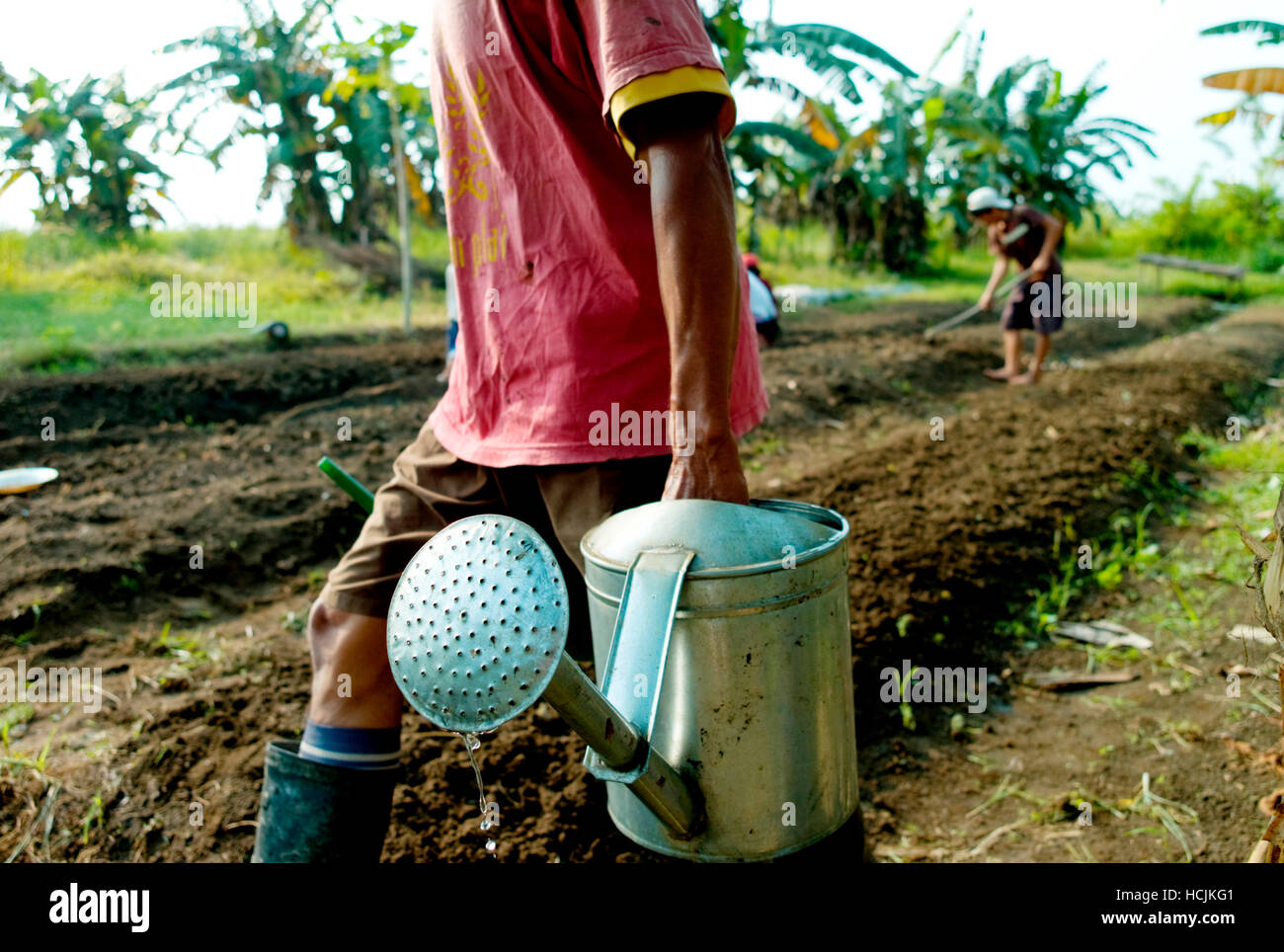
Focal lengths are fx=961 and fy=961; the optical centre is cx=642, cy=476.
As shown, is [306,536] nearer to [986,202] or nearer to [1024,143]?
[986,202]

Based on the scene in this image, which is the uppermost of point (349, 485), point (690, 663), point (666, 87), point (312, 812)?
point (666, 87)

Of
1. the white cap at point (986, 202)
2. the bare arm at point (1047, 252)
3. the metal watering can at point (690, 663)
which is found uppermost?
the white cap at point (986, 202)

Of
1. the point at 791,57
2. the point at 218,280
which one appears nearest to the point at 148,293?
the point at 218,280

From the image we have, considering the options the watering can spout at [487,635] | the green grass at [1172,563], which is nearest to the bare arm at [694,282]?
the watering can spout at [487,635]

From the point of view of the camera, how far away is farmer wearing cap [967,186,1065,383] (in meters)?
7.11

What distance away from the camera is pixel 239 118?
11.7 metres

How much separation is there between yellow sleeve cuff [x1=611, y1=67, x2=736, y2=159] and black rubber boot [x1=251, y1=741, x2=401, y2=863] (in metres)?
0.99

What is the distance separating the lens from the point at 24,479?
2.38 metres

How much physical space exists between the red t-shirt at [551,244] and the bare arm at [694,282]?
0.31ft

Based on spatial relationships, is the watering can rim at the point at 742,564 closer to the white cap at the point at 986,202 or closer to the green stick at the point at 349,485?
the green stick at the point at 349,485

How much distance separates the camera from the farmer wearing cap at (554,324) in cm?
115

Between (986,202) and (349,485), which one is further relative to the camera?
(986,202)

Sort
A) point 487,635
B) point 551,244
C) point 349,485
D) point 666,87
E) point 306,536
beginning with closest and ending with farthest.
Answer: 1. point 487,635
2. point 666,87
3. point 551,244
4. point 349,485
5. point 306,536

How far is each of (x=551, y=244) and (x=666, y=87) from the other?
30cm
